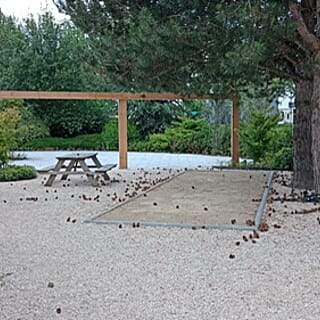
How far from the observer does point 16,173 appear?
37.3ft

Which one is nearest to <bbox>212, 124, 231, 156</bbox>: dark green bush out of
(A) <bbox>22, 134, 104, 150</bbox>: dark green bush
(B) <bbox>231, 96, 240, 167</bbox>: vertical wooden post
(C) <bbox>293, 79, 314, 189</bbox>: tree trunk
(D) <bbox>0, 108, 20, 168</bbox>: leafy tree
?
(B) <bbox>231, 96, 240, 167</bbox>: vertical wooden post

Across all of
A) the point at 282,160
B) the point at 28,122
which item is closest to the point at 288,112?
the point at 282,160

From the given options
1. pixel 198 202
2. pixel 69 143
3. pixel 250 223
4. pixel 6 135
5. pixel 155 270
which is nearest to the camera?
pixel 155 270

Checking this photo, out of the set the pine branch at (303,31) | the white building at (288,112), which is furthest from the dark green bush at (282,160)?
the pine branch at (303,31)

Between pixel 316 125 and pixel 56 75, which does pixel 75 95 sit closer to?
pixel 316 125

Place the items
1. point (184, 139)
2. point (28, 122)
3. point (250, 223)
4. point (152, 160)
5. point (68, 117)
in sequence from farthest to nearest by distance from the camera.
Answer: point (68, 117)
point (184, 139)
point (28, 122)
point (152, 160)
point (250, 223)

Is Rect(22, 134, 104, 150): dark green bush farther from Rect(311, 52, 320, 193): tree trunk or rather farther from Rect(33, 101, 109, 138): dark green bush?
Rect(311, 52, 320, 193): tree trunk

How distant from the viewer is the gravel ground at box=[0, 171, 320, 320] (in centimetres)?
360

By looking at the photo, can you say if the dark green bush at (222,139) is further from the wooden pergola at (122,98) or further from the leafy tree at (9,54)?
the leafy tree at (9,54)

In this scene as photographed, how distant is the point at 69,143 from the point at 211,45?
44.4 feet

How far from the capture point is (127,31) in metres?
8.40

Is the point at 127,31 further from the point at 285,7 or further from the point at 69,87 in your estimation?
the point at 69,87

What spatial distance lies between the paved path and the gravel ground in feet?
24.5

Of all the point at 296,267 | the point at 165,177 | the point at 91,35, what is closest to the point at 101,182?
the point at 165,177
